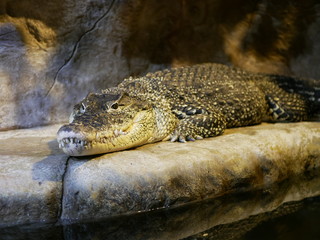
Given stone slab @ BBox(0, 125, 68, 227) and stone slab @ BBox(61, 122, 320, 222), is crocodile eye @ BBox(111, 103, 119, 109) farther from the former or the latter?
stone slab @ BBox(0, 125, 68, 227)

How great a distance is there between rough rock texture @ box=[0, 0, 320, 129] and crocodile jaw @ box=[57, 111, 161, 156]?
1564mm

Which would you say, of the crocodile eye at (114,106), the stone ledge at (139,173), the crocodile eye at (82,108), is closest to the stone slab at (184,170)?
the stone ledge at (139,173)

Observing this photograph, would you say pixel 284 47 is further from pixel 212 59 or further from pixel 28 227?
pixel 28 227

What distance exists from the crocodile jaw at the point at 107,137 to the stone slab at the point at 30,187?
242 mm

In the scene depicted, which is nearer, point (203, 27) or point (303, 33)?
point (203, 27)

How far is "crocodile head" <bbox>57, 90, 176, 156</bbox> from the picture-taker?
3.61m

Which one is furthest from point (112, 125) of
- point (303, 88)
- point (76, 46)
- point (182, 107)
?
point (303, 88)

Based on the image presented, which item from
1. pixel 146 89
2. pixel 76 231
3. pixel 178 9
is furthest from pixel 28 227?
pixel 178 9

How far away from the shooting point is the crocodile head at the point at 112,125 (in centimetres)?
361

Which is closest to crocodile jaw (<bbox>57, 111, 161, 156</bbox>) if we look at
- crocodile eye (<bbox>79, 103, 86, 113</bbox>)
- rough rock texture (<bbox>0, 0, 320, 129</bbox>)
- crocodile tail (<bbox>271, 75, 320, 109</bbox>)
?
crocodile eye (<bbox>79, 103, 86, 113</bbox>)

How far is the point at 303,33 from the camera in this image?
A: 6.92 meters

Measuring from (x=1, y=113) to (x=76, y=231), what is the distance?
2590mm

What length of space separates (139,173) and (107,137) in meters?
0.45

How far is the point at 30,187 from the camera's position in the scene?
348cm
